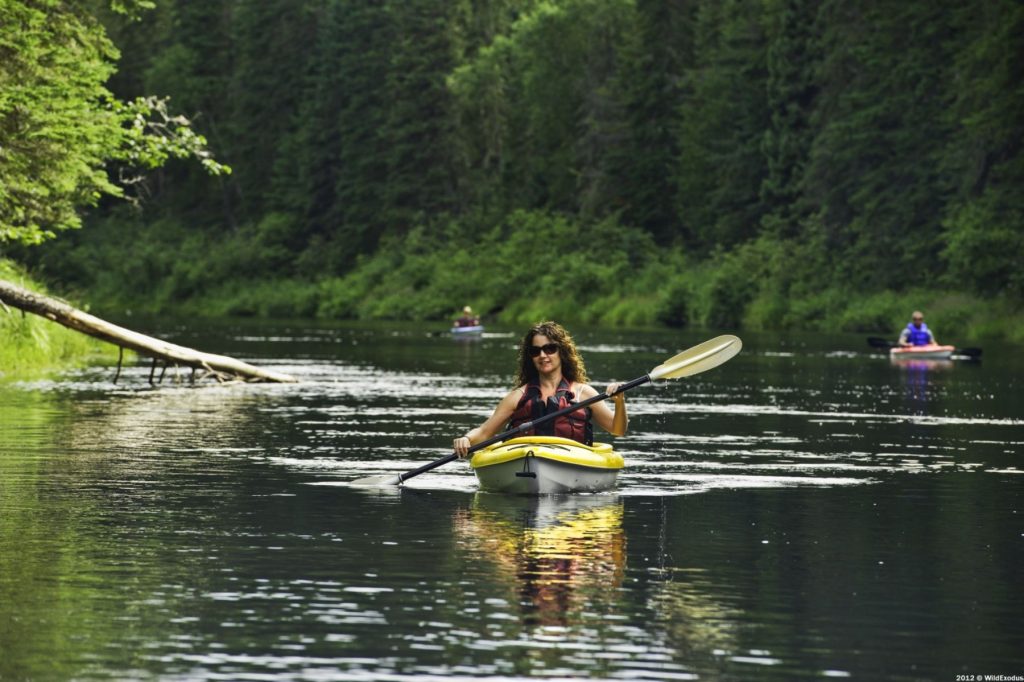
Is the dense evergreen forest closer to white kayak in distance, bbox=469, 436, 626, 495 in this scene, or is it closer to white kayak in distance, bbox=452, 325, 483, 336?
white kayak in distance, bbox=452, 325, 483, 336

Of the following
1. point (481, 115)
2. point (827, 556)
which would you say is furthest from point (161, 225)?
point (827, 556)

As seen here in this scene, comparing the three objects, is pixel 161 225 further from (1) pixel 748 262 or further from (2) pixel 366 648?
(2) pixel 366 648

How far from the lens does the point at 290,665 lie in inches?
384

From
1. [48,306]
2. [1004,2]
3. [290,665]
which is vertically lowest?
[290,665]

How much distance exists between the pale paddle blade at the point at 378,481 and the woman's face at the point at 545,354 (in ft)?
5.79

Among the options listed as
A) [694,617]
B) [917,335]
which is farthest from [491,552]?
[917,335]

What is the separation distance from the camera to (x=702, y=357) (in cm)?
1978

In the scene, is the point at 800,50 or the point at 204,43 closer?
the point at 800,50

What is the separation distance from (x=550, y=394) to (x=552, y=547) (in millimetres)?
4221

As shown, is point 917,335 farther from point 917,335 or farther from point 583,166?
point 583,166

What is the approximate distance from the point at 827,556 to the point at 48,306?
20054 millimetres

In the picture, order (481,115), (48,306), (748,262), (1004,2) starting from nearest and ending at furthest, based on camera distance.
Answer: (48,306)
(1004,2)
(748,262)
(481,115)

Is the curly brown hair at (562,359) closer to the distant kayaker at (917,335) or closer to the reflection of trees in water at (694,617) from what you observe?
the reflection of trees in water at (694,617)

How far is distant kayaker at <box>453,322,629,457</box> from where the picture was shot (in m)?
18.1
